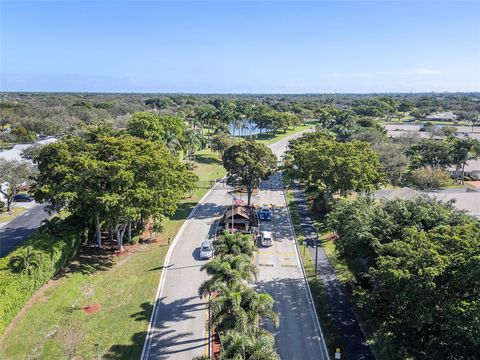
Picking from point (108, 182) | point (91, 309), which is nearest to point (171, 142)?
point (108, 182)

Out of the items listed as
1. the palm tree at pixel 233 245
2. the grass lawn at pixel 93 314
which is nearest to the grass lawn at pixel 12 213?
the grass lawn at pixel 93 314

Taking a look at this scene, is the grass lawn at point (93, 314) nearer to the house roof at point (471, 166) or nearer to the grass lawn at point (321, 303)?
the grass lawn at point (321, 303)

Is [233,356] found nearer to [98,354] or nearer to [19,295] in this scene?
[98,354]

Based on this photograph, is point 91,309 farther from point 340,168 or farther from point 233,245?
point 340,168

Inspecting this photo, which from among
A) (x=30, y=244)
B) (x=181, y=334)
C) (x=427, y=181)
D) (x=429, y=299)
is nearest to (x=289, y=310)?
(x=181, y=334)

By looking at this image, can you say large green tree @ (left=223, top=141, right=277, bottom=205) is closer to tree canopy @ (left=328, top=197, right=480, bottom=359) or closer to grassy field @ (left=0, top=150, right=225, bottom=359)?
grassy field @ (left=0, top=150, right=225, bottom=359)

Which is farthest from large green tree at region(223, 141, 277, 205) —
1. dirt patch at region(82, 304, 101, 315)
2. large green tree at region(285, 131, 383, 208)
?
dirt patch at region(82, 304, 101, 315)
